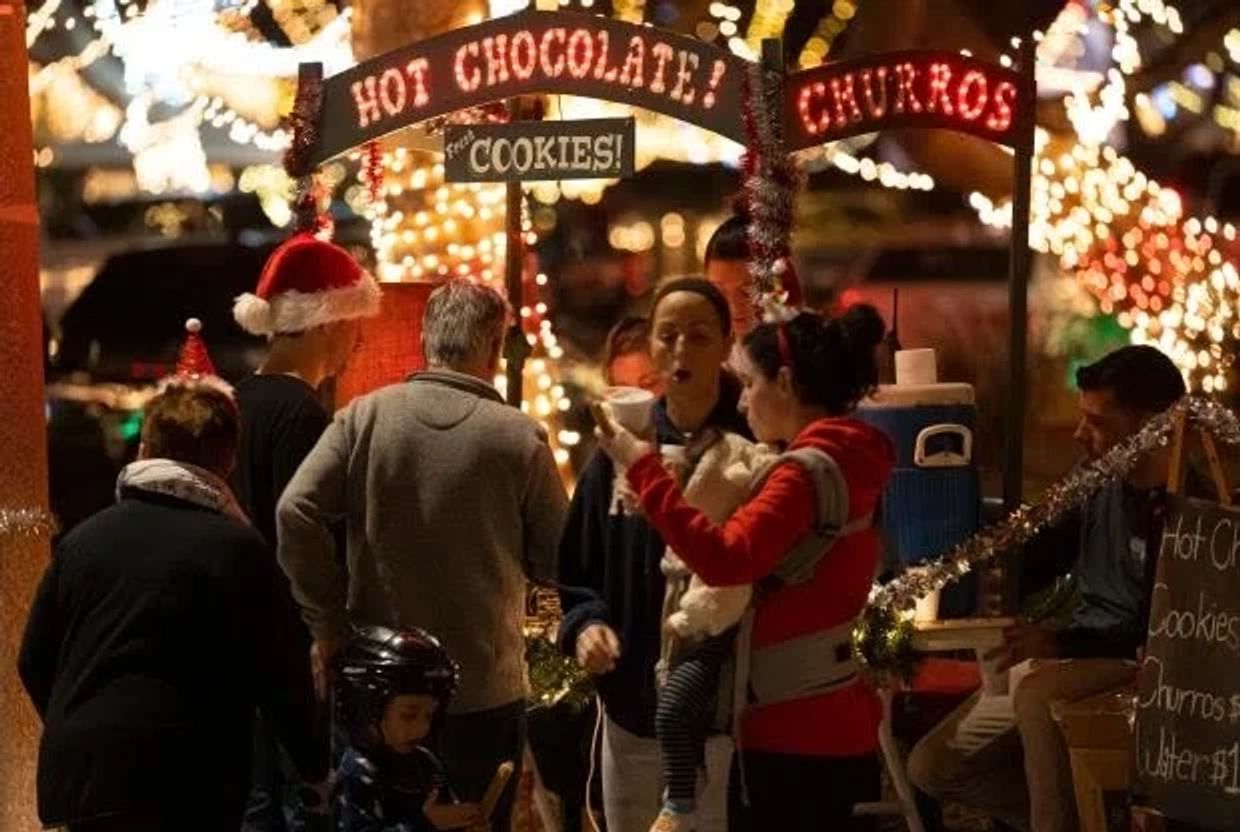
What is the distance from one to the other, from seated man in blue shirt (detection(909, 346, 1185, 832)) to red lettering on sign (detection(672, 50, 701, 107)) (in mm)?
1385

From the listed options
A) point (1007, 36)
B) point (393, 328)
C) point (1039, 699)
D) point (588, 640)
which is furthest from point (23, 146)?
point (1007, 36)

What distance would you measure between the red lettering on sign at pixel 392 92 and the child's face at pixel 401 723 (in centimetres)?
243

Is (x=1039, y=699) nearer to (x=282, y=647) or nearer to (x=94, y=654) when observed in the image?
(x=282, y=647)

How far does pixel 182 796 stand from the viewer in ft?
15.6

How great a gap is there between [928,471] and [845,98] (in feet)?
3.62

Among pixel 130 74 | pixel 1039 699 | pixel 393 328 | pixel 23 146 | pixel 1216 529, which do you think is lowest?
pixel 1039 699

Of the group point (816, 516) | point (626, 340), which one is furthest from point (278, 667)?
point (626, 340)

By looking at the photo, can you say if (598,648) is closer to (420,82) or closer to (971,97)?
(971,97)

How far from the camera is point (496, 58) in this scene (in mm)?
6559

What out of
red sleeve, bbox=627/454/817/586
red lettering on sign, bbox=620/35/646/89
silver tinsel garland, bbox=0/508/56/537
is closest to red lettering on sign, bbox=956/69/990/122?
red lettering on sign, bbox=620/35/646/89

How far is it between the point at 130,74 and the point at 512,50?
Answer: 16.5 feet

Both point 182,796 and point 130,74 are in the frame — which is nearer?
point 182,796

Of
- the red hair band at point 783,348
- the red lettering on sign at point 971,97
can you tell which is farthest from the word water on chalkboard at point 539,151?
the red hair band at point 783,348

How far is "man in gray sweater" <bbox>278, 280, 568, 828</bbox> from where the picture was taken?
17.6 ft
